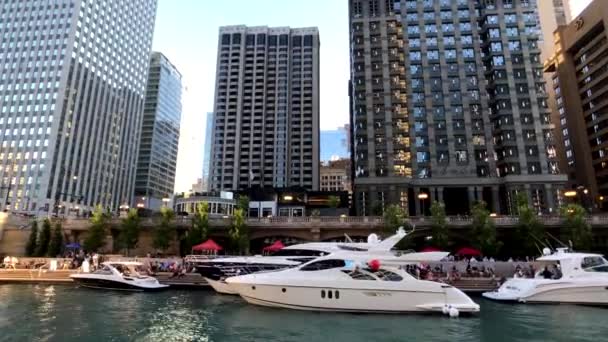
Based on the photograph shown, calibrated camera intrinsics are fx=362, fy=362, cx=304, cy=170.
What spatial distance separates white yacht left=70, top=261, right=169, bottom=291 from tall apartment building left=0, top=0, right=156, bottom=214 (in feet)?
291

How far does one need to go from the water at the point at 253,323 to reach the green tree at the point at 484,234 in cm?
2287

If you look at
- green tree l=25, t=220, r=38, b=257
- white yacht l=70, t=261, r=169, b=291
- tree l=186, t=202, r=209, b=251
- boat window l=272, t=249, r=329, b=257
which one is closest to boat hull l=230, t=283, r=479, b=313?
boat window l=272, t=249, r=329, b=257

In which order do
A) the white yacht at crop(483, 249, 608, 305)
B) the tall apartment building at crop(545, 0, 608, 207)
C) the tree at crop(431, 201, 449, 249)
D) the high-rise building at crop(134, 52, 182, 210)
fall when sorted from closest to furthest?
the white yacht at crop(483, 249, 608, 305) < the tree at crop(431, 201, 449, 249) < the tall apartment building at crop(545, 0, 608, 207) < the high-rise building at crop(134, 52, 182, 210)

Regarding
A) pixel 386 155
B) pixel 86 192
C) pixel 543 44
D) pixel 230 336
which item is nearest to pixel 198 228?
pixel 230 336

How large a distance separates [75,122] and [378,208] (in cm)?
11085

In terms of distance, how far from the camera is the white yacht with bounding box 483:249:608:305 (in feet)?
84.2

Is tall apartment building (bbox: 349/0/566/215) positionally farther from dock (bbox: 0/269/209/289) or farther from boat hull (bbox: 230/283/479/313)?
boat hull (bbox: 230/283/479/313)

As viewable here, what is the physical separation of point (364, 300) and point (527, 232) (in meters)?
37.5

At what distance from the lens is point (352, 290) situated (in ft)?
74.2

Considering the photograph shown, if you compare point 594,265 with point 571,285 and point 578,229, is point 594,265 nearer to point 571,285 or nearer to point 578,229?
point 571,285

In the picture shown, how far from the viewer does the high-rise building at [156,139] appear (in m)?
179

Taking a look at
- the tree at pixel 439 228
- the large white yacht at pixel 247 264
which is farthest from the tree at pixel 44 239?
the tree at pixel 439 228

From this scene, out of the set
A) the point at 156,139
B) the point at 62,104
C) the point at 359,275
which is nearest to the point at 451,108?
the point at 359,275

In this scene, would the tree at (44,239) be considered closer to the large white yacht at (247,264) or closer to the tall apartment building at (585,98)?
the large white yacht at (247,264)
